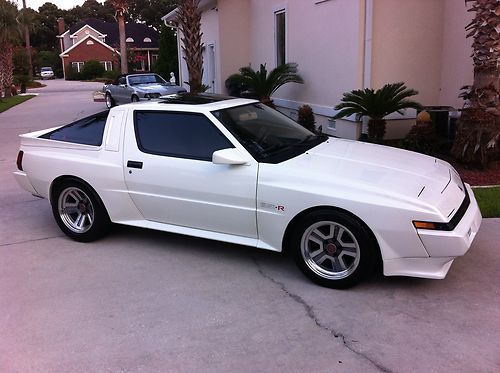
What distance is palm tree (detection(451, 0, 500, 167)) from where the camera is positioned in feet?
23.6

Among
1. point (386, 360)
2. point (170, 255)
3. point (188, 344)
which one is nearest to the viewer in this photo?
point (386, 360)

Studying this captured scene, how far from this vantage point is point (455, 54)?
9344 mm

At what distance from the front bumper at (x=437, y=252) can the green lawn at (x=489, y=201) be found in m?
2.00

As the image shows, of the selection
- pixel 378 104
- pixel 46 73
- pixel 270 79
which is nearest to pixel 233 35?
pixel 270 79

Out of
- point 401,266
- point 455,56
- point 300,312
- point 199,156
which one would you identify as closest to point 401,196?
point 401,266

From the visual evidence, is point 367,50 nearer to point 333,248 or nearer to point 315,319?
point 333,248

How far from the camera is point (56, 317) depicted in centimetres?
387

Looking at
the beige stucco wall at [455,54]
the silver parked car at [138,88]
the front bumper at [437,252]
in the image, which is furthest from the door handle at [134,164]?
the silver parked car at [138,88]

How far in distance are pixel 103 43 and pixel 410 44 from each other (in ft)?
215

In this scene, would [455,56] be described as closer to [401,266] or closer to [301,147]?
[301,147]

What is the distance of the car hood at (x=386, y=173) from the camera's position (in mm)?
3930

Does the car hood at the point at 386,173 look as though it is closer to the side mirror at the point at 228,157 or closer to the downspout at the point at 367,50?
the side mirror at the point at 228,157

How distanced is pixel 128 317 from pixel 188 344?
2.15 ft

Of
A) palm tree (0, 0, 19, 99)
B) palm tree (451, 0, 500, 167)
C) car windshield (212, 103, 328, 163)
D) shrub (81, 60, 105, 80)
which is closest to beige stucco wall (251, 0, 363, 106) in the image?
palm tree (451, 0, 500, 167)
